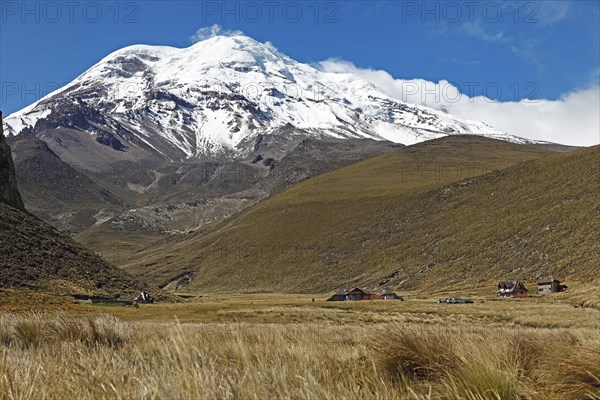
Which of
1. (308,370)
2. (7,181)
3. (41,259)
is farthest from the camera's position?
(7,181)

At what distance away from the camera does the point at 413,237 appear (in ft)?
429

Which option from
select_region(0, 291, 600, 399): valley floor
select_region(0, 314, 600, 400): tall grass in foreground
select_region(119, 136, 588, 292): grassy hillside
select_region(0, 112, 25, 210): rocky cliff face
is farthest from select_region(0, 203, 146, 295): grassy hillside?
select_region(119, 136, 588, 292): grassy hillside

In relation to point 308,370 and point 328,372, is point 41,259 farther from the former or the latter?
point 308,370

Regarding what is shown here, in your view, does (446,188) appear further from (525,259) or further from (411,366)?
(411,366)

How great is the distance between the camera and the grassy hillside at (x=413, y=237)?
333 feet

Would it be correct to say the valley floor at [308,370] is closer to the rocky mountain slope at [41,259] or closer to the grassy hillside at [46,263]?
the grassy hillside at [46,263]

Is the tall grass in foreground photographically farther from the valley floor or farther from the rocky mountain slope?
the rocky mountain slope

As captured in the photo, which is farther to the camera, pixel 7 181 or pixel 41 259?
pixel 7 181

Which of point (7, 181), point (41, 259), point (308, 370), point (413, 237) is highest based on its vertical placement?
point (7, 181)

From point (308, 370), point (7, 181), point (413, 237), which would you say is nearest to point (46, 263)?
point (7, 181)

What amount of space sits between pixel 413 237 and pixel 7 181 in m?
83.9

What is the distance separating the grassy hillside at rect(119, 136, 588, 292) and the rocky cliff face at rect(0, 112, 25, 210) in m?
65.4

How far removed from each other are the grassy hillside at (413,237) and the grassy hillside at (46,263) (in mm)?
56491

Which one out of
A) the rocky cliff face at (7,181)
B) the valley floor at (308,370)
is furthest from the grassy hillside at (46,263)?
the valley floor at (308,370)
